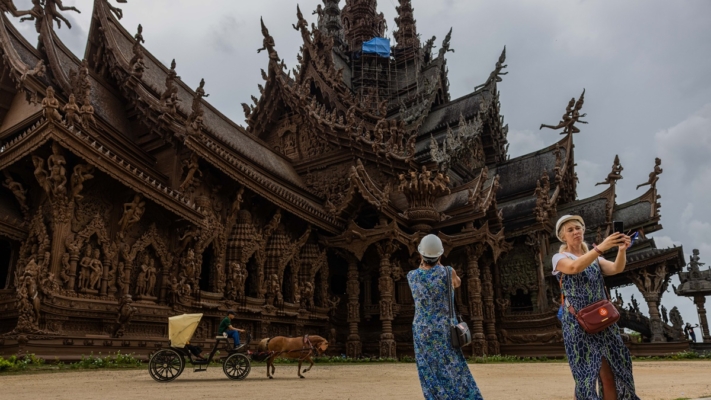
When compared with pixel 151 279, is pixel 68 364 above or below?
below

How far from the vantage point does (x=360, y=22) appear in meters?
30.1

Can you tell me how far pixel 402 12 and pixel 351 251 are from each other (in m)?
24.3

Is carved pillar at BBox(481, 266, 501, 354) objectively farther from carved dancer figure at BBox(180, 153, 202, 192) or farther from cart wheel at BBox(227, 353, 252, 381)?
cart wheel at BBox(227, 353, 252, 381)

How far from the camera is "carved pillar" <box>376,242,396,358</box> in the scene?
12.4 metres

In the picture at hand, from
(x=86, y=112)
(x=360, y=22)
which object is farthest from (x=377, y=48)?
→ (x=86, y=112)

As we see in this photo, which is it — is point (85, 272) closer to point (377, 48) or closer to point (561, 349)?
point (561, 349)

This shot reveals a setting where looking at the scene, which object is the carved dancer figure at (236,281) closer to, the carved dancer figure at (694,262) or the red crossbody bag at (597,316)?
the red crossbody bag at (597,316)

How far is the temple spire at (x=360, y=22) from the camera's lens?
29811 millimetres

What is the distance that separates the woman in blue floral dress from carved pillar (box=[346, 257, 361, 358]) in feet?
32.9

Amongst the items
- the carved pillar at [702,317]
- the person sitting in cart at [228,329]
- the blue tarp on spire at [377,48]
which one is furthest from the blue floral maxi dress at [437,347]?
the blue tarp on spire at [377,48]

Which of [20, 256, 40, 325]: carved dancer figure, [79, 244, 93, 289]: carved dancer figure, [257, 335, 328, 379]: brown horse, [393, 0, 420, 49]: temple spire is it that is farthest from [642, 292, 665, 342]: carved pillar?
[393, 0, 420, 49]: temple spire

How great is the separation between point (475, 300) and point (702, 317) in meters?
9.34

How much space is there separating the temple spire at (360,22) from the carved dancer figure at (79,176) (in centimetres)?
2262

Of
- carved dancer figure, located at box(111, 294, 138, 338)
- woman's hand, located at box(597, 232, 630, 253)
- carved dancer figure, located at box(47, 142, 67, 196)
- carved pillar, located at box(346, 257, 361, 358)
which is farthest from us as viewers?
carved pillar, located at box(346, 257, 361, 358)
